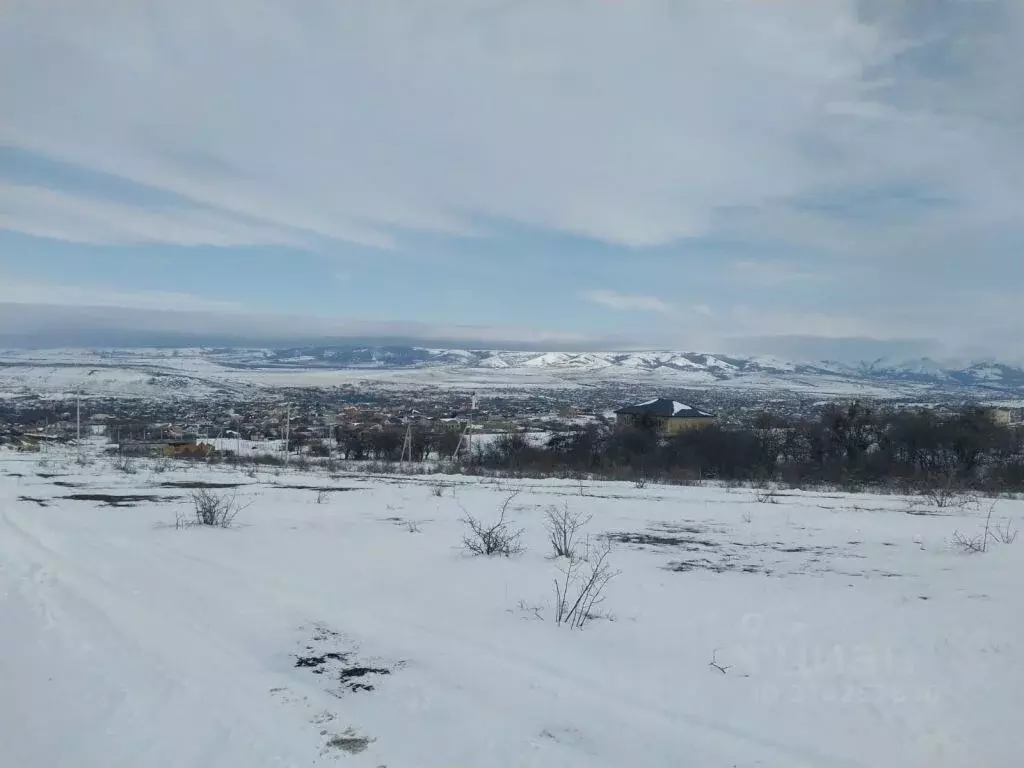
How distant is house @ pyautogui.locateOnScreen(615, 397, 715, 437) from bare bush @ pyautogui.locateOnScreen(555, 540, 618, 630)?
3308 centimetres

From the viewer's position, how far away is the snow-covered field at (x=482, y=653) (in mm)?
3701

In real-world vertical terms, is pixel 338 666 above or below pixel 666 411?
above

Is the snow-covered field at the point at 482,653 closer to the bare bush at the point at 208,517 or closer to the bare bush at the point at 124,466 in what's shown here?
the bare bush at the point at 208,517

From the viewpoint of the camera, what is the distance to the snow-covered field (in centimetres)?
370

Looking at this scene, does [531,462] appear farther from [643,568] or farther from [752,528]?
[643,568]

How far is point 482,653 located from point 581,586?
2118 millimetres

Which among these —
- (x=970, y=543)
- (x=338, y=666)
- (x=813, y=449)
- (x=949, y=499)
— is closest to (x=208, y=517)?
(x=338, y=666)

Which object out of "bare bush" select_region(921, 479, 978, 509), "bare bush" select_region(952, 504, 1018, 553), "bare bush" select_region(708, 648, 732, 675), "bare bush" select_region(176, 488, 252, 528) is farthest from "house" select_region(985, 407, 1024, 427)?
"bare bush" select_region(176, 488, 252, 528)

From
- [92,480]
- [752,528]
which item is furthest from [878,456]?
[92,480]

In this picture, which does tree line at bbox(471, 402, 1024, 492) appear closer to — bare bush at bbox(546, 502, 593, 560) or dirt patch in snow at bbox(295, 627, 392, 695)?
bare bush at bbox(546, 502, 593, 560)

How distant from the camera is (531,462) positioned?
105 feet

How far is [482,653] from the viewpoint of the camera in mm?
4977

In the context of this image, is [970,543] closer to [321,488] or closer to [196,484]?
[321,488]

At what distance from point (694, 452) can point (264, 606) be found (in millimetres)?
31879
